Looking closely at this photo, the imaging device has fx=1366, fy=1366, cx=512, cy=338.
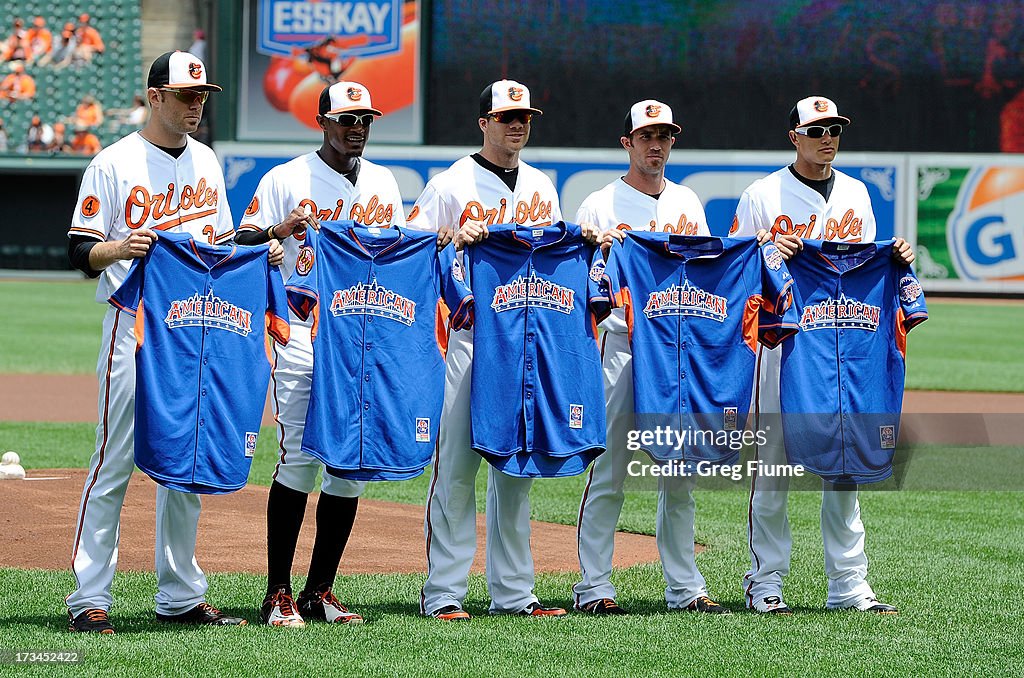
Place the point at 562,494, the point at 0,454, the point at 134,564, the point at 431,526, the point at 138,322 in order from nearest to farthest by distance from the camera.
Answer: the point at 138,322 → the point at 431,526 → the point at 134,564 → the point at 562,494 → the point at 0,454

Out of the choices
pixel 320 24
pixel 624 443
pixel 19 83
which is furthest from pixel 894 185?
pixel 624 443

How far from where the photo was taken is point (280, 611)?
5367mm

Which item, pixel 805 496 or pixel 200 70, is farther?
pixel 805 496

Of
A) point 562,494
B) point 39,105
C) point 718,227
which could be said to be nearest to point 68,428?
point 562,494

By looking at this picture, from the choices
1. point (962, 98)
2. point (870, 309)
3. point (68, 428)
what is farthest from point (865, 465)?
point (962, 98)

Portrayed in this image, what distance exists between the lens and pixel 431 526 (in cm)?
566

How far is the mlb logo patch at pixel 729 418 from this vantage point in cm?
584

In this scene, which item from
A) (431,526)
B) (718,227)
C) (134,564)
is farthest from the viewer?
(718,227)

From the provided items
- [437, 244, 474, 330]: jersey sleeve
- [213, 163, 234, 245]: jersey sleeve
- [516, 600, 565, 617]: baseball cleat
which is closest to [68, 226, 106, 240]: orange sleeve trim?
[213, 163, 234, 245]: jersey sleeve

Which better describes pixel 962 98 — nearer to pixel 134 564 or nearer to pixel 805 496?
pixel 805 496

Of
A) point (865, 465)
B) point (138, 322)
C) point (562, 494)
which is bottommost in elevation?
point (562, 494)

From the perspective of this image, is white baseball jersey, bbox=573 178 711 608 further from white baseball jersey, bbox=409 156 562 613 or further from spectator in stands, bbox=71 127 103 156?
spectator in stands, bbox=71 127 103 156

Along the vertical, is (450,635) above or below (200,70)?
below

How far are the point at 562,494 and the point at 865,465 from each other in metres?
3.47
